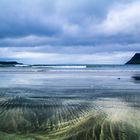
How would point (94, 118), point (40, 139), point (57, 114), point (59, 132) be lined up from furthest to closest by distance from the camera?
point (57, 114) < point (94, 118) < point (59, 132) < point (40, 139)

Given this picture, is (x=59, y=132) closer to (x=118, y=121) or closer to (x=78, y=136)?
(x=78, y=136)

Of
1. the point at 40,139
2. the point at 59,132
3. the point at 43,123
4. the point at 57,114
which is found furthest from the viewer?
the point at 57,114

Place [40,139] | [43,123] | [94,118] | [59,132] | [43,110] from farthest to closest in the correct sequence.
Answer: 1. [43,110]
2. [94,118]
3. [43,123]
4. [59,132]
5. [40,139]

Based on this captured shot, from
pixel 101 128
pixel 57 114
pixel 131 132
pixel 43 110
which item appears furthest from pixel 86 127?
pixel 43 110

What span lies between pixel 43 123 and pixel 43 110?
2322 mm

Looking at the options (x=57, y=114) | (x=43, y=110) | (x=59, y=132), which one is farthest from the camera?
(x=43, y=110)

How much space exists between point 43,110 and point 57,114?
1.02m

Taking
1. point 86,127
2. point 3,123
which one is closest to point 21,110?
point 3,123

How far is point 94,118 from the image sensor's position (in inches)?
372

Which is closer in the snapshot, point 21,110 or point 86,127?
point 86,127

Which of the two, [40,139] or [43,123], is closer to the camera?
[40,139]

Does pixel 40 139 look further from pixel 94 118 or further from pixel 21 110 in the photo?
pixel 21 110

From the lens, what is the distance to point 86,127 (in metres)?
8.16

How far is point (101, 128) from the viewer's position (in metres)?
8.01
